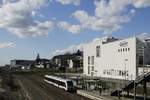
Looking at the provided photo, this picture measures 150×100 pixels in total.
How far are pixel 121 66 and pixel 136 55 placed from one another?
43.4ft

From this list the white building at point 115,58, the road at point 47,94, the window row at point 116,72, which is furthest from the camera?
the window row at point 116,72

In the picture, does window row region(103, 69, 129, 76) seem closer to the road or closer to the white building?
the white building

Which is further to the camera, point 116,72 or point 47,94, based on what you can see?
point 116,72

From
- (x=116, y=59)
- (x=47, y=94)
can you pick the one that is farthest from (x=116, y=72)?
(x=47, y=94)

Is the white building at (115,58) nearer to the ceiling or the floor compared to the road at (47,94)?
nearer to the ceiling

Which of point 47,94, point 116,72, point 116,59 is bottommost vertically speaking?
point 47,94

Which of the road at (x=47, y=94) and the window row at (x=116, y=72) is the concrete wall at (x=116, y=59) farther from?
the road at (x=47, y=94)

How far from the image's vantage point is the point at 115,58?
471 feet

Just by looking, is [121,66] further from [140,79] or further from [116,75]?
[140,79]

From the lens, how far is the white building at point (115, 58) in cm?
12612

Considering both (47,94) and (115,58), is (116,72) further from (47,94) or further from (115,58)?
(47,94)

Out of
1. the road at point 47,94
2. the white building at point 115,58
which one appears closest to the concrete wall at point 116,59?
the white building at point 115,58

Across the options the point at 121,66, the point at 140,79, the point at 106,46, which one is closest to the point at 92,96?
the point at 140,79

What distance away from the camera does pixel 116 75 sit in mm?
142875
